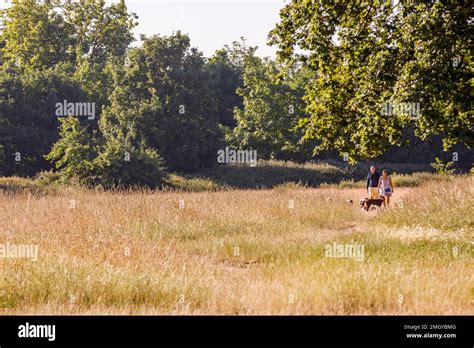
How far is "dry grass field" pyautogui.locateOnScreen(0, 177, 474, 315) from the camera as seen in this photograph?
7496 millimetres

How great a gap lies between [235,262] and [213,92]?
122 feet

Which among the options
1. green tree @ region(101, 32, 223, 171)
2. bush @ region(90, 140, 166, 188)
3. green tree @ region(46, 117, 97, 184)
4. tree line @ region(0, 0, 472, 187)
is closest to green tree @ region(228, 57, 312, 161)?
tree line @ region(0, 0, 472, 187)

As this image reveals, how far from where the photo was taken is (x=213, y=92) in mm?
47812

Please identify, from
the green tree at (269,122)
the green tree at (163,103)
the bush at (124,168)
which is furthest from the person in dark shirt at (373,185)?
the green tree at (269,122)

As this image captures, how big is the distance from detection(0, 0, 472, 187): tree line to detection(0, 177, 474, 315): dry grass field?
8.10 feet

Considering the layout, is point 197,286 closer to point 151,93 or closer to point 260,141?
point 151,93

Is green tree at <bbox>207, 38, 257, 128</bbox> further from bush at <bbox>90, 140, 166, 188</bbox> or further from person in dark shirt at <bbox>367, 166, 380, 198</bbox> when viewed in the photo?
person in dark shirt at <bbox>367, 166, 380, 198</bbox>

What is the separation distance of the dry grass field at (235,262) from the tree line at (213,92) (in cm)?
247

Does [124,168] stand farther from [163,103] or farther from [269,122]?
[269,122]

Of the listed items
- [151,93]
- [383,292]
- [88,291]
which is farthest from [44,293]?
[151,93]

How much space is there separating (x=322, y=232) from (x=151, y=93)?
31.8 m

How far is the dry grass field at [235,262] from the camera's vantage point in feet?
24.6

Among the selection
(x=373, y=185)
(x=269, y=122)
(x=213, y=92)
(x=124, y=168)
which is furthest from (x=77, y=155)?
(x=373, y=185)

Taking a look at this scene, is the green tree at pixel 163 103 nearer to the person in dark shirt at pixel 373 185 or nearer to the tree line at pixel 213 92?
the tree line at pixel 213 92
